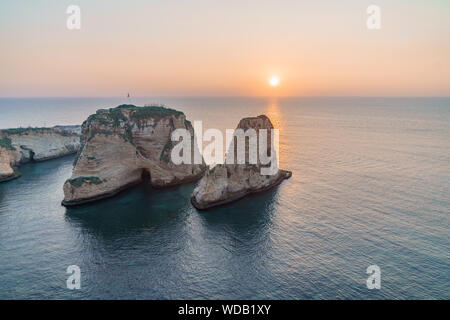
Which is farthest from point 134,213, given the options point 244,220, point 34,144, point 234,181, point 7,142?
point 34,144

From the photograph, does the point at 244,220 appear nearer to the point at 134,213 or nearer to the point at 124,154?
the point at 134,213

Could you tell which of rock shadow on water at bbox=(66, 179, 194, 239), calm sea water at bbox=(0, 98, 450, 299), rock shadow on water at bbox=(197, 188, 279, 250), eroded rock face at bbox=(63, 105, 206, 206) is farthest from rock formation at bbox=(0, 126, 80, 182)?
rock shadow on water at bbox=(197, 188, 279, 250)

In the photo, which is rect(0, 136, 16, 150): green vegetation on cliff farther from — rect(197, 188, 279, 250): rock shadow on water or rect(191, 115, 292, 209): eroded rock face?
rect(197, 188, 279, 250): rock shadow on water

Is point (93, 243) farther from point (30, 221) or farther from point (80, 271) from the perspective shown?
point (30, 221)

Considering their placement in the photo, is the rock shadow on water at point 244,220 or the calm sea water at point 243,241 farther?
the rock shadow on water at point 244,220

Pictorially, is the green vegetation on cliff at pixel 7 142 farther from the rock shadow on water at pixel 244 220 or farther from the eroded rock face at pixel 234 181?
the rock shadow on water at pixel 244 220

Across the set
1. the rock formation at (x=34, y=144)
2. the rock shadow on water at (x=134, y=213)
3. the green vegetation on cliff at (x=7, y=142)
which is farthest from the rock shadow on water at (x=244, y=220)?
the green vegetation on cliff at (x=7, y=142)
